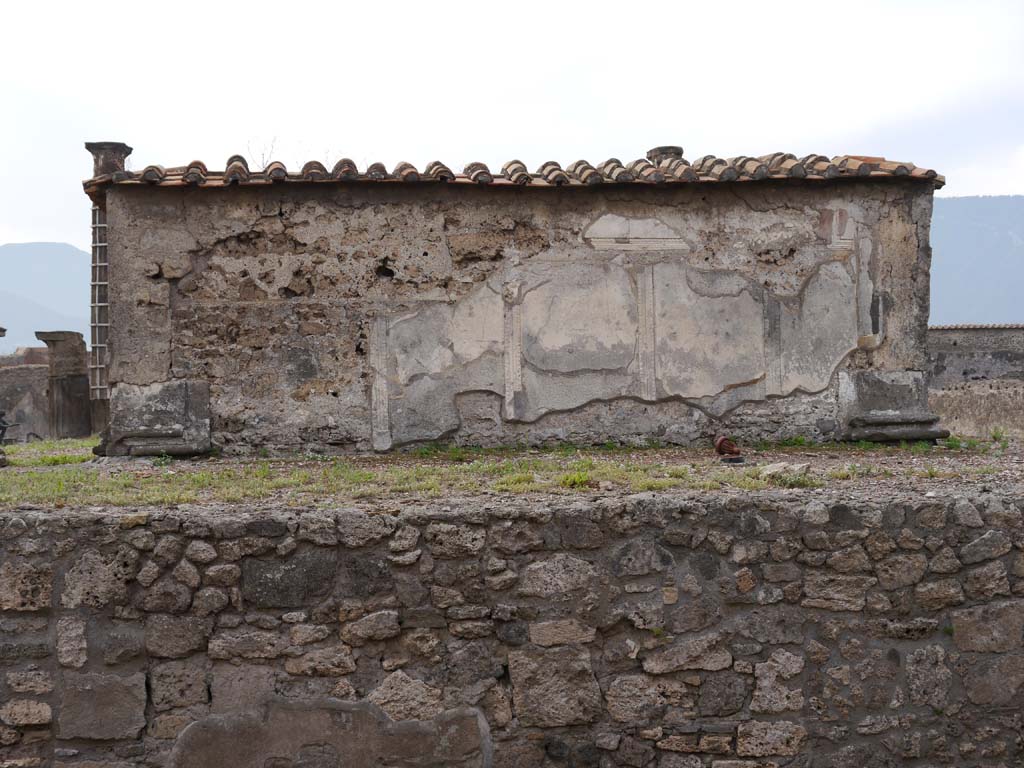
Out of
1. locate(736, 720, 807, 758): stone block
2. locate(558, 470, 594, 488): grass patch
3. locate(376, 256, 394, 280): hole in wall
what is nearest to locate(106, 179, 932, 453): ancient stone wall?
locate(376, 256, 394, 280): hole in wall

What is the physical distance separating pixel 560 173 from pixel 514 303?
104cm

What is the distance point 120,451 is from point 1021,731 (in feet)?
A: 19.5

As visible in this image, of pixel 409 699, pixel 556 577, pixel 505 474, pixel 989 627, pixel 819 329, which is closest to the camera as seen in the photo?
pixel 409 699

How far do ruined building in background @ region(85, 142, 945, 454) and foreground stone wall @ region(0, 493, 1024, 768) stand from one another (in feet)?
9.94

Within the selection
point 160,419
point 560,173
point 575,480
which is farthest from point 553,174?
point 160,419

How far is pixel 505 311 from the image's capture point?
24.9 ft

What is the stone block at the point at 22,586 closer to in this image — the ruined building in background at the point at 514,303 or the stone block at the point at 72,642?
the stone block at the point at 72,642

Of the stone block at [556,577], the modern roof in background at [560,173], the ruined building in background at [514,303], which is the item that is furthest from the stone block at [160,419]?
the stone block at [556,577]

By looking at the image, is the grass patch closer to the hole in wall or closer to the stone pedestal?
the hole in wall

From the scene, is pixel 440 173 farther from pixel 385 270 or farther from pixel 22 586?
pixel 22 586

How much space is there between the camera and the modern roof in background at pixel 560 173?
7.27 meters

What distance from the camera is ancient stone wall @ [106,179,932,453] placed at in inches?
290

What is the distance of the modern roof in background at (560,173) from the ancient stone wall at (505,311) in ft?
0.46

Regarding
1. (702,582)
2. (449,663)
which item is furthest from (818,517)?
(449,663)
